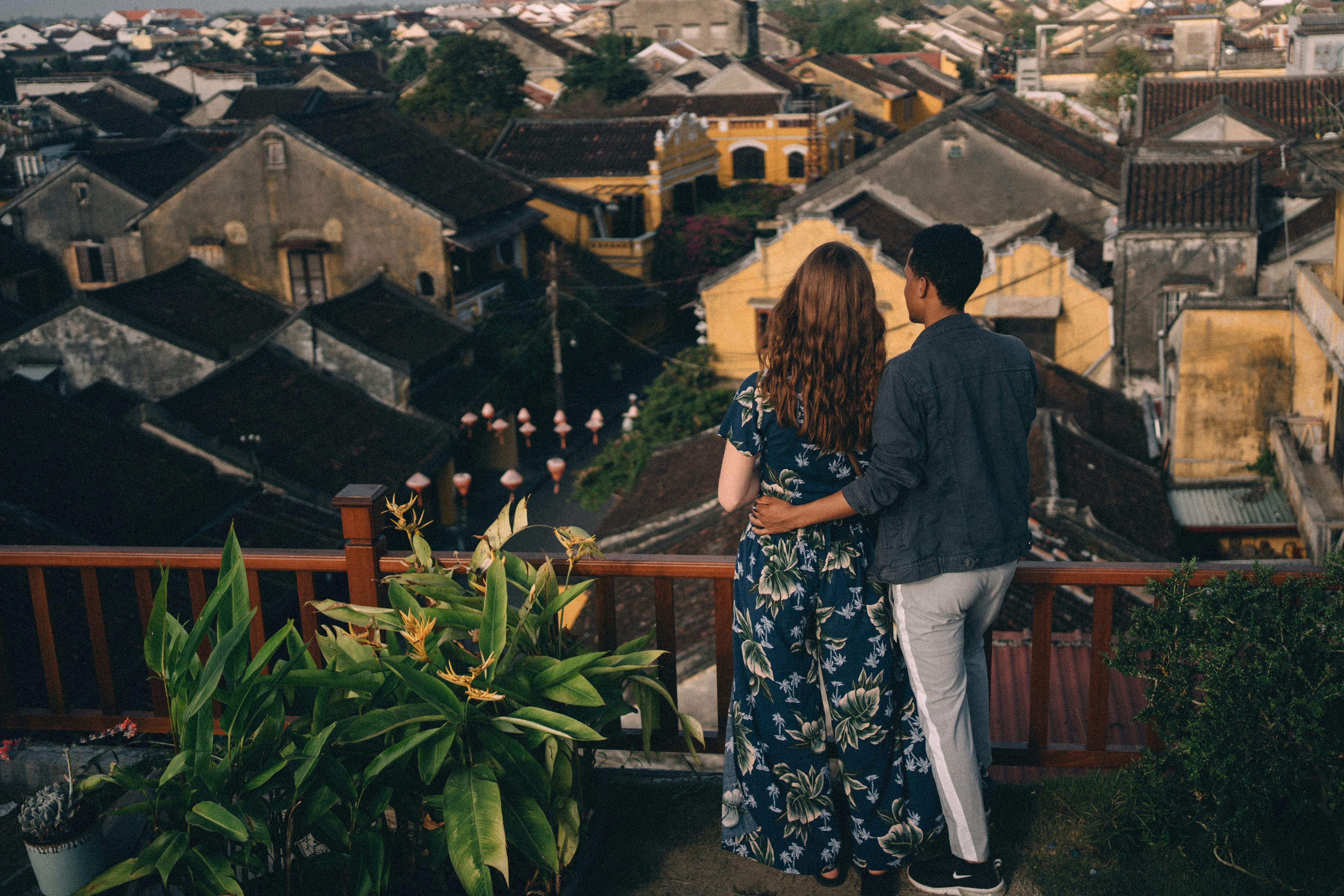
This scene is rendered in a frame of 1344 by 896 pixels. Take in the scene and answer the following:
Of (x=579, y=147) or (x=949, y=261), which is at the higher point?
(x=949, y=261)

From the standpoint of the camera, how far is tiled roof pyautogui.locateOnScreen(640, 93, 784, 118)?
36469 millimetres

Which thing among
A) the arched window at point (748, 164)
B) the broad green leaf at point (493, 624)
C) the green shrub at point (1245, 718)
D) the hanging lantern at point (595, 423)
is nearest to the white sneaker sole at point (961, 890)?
the green shrub at point (1245, 718)

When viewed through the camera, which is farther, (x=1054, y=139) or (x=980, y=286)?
(x=1054, y=139)

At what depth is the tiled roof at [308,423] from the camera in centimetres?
1447

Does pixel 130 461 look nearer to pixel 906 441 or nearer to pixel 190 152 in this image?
pixel 906 441

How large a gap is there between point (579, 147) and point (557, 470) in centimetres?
1447

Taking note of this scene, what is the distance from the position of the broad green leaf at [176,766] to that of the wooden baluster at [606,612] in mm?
1240

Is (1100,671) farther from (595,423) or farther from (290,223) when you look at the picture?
(290,223)

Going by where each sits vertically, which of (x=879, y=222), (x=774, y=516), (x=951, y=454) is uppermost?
(x=951, y=454)

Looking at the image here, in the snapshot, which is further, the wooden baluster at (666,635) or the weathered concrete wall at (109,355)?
the weathered concrete wall at (109,355)

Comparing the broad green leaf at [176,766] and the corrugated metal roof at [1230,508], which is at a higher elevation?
the broad green leaf at [176,766]

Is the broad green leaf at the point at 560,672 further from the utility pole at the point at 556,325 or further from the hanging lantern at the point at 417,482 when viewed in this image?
the utility pole at the point at 556,325

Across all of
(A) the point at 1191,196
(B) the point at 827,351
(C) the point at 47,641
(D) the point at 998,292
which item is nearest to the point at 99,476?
(C) the point at 47,641

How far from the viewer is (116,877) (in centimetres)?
287
